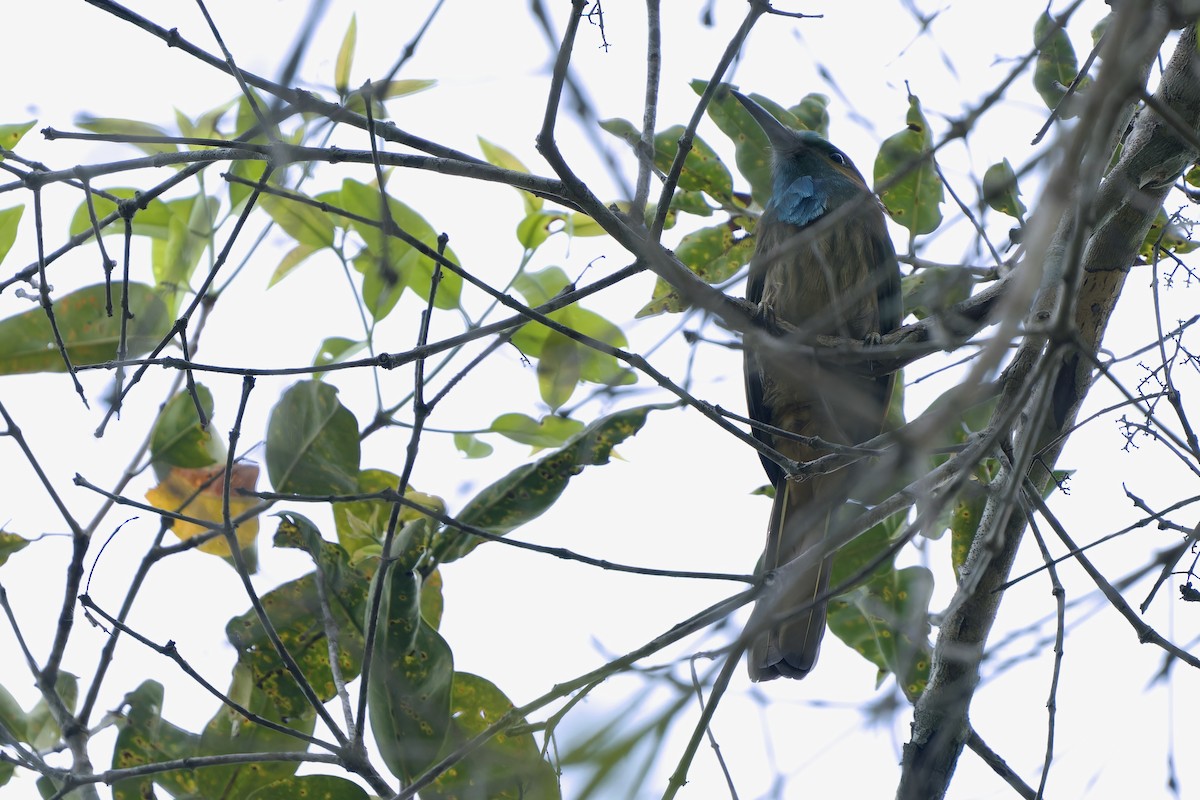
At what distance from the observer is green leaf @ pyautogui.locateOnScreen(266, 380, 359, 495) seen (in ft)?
10.0

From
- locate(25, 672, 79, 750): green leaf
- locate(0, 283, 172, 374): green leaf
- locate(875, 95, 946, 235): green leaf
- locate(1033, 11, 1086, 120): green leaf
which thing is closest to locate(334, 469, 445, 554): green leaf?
locate(0, 283, 172, 374): green leaf

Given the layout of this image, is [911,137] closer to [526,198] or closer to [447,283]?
[526,198]

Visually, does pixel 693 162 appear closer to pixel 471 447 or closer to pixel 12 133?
pixel 471 447

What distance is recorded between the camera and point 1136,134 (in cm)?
262

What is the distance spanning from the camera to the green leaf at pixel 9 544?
3078 millimetres

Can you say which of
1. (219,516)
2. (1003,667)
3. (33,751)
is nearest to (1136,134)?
(1003,667)

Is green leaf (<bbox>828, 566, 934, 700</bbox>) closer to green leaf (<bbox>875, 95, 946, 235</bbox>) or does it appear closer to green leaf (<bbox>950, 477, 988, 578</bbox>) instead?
green leaf (<bbox>950, 477, 988, 578</bbox>)

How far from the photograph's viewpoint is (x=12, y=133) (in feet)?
9.78

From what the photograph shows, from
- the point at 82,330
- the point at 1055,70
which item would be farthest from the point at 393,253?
the point at 1055,70

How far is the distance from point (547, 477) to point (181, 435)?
1057mm

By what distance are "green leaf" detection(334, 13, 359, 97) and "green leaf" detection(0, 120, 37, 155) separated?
922 millimetres

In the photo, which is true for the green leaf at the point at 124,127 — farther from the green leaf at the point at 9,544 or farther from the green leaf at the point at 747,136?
the green leaf at the point at 747,136

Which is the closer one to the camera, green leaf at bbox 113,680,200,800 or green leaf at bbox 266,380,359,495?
green leaf at bbox 113,680,200,800

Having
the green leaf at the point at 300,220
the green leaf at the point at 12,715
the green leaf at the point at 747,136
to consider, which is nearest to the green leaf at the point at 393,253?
the green leaf at the point at 300,220
